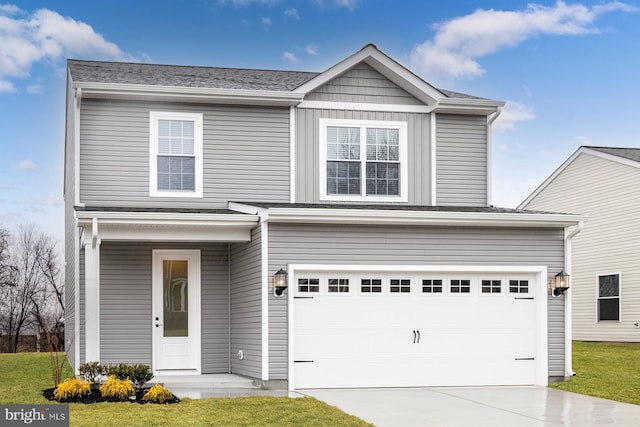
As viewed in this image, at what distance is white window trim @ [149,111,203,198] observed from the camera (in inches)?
626

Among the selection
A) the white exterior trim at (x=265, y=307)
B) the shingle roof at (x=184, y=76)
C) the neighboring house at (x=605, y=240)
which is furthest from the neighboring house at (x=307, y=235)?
the neighboring house at (x=605, y=240)

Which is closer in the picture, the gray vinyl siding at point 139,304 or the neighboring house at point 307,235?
the neighboring house at point 307,235

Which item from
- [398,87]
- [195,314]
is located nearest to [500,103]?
[398,87]

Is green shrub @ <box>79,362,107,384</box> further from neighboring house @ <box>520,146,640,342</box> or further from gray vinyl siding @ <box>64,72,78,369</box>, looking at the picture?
neighboring house @ <box>520,146,640,342</box>

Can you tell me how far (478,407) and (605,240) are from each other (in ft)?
45.8

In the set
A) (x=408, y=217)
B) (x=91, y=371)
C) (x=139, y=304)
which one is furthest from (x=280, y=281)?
(x=139, y=304)

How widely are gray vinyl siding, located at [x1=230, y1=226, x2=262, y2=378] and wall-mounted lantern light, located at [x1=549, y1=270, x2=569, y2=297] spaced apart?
5.34m

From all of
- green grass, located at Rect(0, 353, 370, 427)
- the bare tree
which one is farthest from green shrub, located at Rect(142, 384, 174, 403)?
the bare tree

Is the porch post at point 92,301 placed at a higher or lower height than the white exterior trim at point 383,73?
lower

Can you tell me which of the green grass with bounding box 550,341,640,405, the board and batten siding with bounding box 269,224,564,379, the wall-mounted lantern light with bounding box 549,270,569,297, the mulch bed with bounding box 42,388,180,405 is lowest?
the green grass with bounding box 550,341,640,405

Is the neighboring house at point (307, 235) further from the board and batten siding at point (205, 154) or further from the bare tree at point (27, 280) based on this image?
the bare tree at point (27, 280)

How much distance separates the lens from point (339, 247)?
47.1 feet

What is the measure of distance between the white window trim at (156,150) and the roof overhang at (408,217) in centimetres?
126

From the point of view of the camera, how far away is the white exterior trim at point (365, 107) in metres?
16.6
